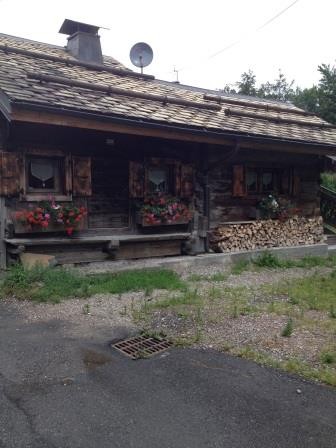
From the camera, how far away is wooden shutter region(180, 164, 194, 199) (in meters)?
9.14

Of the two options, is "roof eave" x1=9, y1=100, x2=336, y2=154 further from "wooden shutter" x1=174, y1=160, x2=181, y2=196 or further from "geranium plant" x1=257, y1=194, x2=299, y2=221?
"geranium plant" x1=257, y1=194, x2=299, y2=221

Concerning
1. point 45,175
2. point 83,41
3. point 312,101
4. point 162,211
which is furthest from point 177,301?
point 312,101

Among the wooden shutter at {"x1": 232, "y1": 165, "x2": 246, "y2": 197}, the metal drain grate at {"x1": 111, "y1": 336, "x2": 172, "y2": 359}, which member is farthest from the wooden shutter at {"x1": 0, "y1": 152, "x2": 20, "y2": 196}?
the wooden shutter at {"x1": 232, "y1": 165, "x2": 246, "y2": 197}

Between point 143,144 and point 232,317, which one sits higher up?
point 143,144

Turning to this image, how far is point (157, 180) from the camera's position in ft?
29.6

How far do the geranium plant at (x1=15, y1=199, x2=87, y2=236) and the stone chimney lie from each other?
570 centimetres

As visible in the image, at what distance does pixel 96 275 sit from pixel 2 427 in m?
4.38

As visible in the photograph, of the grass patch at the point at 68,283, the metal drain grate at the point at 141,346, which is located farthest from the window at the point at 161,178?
the metal drain grate at the point at 141,346

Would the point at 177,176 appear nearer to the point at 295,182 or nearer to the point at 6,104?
the point at 295,182

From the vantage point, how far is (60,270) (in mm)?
6859

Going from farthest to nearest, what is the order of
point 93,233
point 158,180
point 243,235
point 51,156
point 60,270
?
point 243,235
point 158,180
point 93,233
point 51,156
point 60,270

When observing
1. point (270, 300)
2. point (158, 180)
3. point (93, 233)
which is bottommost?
point (270, 300)

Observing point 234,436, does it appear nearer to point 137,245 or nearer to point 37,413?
point 37,413

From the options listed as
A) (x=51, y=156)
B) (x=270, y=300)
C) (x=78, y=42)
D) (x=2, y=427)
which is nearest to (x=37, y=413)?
(x=2, y=427)
